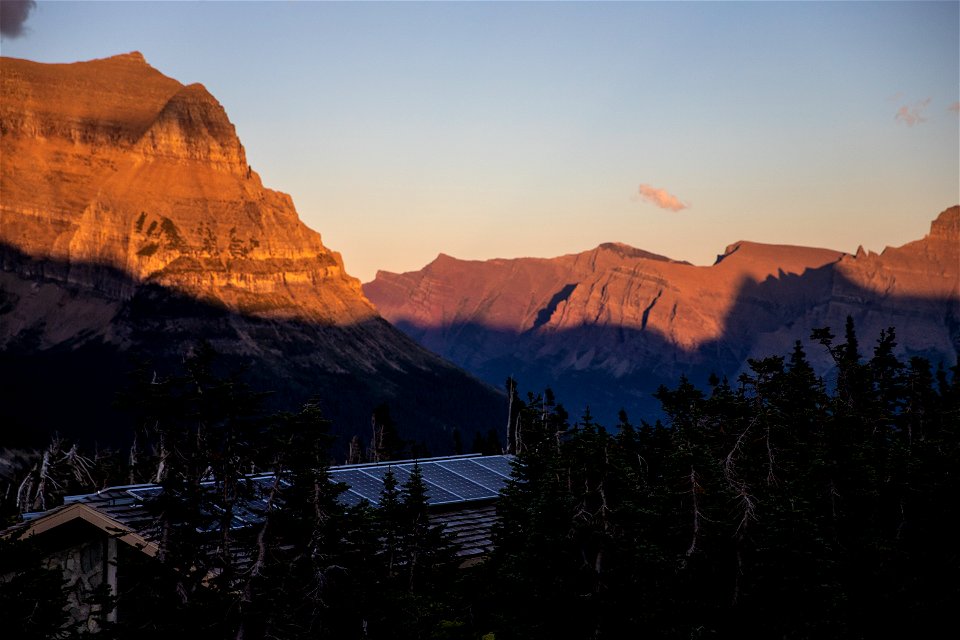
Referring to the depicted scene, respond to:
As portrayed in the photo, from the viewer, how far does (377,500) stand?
49.2 m

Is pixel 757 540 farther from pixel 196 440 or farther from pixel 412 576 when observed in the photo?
pixel 196 440

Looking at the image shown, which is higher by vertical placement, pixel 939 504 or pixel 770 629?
pixel 939 504

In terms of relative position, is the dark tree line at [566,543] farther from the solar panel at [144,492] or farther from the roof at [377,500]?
the roof at [377,500]

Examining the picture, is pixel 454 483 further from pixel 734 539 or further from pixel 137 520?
pixel 137 520

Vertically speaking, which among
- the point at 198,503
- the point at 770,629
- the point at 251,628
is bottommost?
the point at 770,629

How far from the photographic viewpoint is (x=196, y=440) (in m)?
28.3

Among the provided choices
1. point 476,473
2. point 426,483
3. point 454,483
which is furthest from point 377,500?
point 476,473

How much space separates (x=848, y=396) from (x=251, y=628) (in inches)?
1733

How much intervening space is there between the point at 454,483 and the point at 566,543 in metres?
19.0

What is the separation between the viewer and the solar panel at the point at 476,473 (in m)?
57.0

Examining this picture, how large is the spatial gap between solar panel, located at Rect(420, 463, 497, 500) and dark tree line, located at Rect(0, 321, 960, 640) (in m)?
3.25

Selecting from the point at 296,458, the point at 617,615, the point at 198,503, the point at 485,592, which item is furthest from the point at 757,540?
the point at 198,503

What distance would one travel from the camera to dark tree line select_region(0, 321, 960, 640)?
91.7ft

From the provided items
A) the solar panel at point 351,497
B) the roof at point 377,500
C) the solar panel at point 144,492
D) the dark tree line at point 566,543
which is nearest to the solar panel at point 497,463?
the roof at point 377,500
